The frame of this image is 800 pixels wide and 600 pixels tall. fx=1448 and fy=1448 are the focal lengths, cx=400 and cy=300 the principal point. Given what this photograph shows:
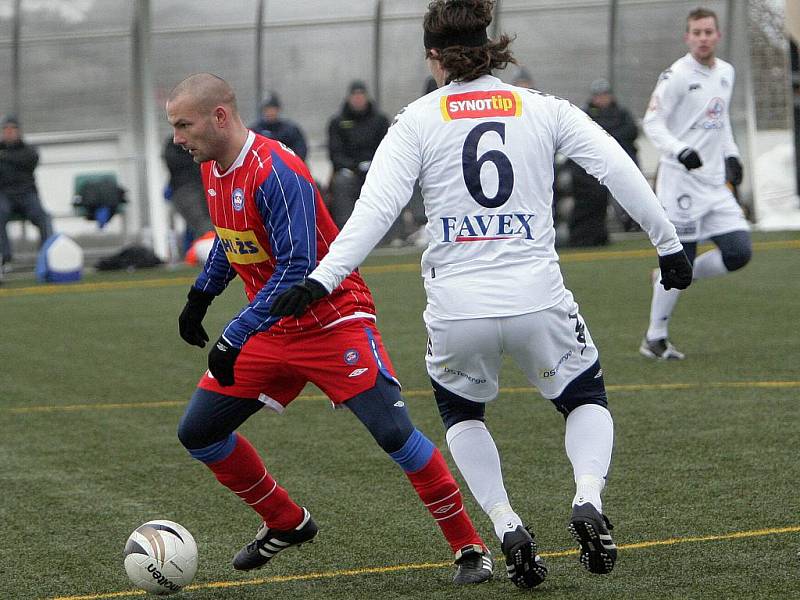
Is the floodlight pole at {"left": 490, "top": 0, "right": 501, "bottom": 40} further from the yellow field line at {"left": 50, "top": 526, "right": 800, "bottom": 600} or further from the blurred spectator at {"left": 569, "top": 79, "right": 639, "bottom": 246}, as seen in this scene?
the yellow field line at {"left": 50, "top": 526, "right": 800, "bottom": 600}

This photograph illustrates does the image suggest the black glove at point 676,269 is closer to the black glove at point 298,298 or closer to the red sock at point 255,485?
the black glove at point 298,298

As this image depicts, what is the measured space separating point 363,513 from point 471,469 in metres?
1.24

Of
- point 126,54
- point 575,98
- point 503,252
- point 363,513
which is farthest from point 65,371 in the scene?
point 575,98

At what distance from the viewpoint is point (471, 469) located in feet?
15.7

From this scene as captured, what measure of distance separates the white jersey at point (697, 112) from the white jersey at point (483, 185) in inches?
206

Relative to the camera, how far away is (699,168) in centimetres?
936

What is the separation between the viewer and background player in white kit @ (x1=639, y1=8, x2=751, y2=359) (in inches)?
376

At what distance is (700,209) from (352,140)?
9.70 m

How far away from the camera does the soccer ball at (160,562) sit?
4793 mm

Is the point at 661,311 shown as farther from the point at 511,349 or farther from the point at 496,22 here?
the point at 496,22

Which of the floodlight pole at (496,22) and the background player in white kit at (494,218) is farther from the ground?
the floodlight pole at (496,22)

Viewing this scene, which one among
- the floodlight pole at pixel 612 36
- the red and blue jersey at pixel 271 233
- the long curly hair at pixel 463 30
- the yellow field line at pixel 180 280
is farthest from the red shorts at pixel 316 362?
the floodlight pole at pixel 612 36

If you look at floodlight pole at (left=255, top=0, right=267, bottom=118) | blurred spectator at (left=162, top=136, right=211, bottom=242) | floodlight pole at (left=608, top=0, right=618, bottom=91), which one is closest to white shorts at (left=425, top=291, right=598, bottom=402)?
blurred spectator at (left=162, top=136, right=211, bottom=242)

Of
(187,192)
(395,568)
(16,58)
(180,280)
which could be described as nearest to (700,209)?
(395,568)
